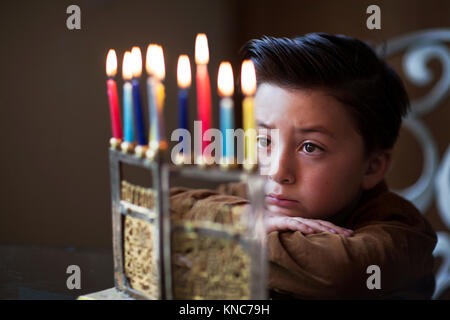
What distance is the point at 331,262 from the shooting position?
0.62 metres

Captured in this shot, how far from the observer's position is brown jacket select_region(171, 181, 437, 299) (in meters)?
0.63

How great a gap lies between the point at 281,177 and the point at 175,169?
0.25m

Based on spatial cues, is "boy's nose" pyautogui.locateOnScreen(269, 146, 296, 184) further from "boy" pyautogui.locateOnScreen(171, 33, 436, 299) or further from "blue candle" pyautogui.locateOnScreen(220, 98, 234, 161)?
"blue candle" pyautogui.locateOnScreen(220, 98, 234, 161)

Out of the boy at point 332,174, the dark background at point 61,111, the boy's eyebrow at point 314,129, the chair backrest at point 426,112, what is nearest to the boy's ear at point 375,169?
the boy at point 332,174

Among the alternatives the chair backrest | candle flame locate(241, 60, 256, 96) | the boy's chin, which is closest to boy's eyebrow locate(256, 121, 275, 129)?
the boy's chin

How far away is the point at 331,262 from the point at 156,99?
271mm

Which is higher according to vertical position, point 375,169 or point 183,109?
point 183,109

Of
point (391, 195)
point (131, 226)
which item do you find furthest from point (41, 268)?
point (391, 195)

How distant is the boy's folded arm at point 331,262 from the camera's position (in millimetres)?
626

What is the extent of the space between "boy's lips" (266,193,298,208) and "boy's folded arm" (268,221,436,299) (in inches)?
3.6

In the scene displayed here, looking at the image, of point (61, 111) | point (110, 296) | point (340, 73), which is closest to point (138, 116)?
point (110, 296)

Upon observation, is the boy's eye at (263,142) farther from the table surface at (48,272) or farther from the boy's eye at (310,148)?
the table surface at (48,272)

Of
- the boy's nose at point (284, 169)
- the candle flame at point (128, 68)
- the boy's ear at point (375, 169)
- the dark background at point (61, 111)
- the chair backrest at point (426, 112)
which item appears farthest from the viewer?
the chair backrest at point (426, 112)

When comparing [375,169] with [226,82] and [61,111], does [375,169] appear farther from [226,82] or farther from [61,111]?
[61,111]
